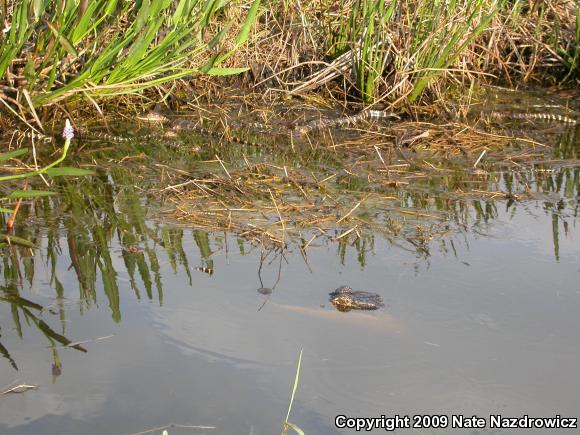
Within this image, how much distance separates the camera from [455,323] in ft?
9.78

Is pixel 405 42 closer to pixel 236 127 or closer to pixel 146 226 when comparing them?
pixel 236 127

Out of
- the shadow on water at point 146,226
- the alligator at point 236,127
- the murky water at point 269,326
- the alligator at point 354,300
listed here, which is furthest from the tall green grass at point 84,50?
the alligator at point 354,300

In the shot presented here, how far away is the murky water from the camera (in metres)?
2.45

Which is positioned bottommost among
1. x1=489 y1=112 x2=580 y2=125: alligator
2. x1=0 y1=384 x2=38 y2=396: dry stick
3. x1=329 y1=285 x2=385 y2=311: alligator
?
x1=0 y1=384 x2=38 y2=396: dry stick

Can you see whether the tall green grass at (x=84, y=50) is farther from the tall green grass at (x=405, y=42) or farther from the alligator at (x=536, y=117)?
the alligator at (x=536, y=117)

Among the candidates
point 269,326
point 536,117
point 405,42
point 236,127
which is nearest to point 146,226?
point 269,326

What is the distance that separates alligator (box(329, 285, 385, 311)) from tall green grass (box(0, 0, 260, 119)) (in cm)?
172

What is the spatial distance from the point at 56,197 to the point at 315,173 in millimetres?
1294

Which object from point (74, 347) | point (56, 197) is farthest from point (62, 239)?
point (74, 347)

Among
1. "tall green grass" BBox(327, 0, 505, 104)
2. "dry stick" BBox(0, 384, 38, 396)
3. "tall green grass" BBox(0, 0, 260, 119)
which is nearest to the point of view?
"dry stick" BBox(0, 384, 38, 396)

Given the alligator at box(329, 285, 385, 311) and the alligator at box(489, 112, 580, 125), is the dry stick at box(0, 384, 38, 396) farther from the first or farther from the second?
the alligator at box(489, 112, 580, 125)

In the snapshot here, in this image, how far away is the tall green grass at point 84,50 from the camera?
4410mm

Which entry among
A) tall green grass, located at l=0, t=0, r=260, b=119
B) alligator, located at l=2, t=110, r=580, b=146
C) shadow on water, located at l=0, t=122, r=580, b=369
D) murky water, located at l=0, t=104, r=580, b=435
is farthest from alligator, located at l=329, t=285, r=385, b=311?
alligator, located at l=2, t=110, r=580, b=146

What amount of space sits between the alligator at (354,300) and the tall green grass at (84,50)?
5.66ft
